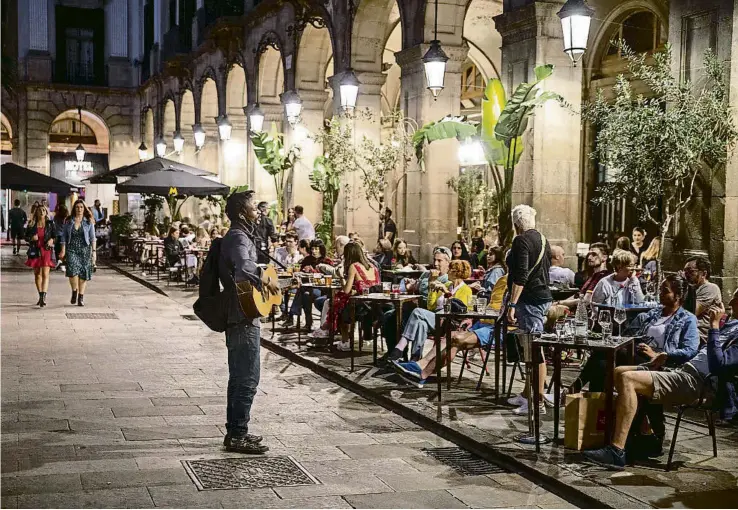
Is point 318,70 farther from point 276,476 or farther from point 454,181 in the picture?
point 276,476

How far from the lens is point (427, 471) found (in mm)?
6566

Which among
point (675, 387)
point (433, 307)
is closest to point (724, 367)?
point (675, 387)

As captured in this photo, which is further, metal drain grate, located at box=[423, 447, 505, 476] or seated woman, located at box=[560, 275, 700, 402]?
seated woman, located at box=[560, 275, 700, 402]

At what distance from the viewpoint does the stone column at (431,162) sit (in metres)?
16.3

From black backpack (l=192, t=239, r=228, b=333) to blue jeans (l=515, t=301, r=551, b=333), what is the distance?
2.62m

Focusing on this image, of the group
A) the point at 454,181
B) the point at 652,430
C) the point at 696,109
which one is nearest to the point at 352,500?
the point at 652,430

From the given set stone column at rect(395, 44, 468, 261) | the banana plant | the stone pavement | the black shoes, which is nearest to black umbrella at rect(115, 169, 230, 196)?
stone column at rect(395, 44, 468, 261)

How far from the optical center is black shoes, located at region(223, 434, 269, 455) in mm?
6973

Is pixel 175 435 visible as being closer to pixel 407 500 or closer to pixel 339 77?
pixel 407 500

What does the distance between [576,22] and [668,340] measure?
14.8ft

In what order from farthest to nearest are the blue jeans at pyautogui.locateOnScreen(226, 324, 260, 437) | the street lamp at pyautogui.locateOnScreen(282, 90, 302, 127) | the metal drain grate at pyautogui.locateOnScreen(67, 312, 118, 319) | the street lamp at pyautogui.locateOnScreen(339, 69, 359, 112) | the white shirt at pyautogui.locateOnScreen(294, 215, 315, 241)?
1. the street lamp at pyautogui.locateOnScreen(282, 90, 302, 127)
2. the white shirt at pyautogui.locateOnScreen(294, 215, 315, 241)
3. the street lamp at pyautogui.locateOnScreen(339, 69, 359, 112)
4. the metal drain grate at pyautogui.locateOnScreen(67, 312, 118, 319)
5. the blue jeans at pyautogui.locateOnScreen(226, 324, 260, 437)

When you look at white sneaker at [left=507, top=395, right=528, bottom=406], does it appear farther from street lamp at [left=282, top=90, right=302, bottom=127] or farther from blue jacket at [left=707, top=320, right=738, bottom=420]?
street lamp at [left=282, top=90, right=302, bottom=127]

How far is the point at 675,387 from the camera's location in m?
6.56

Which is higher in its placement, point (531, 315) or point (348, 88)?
point (348, 88)
